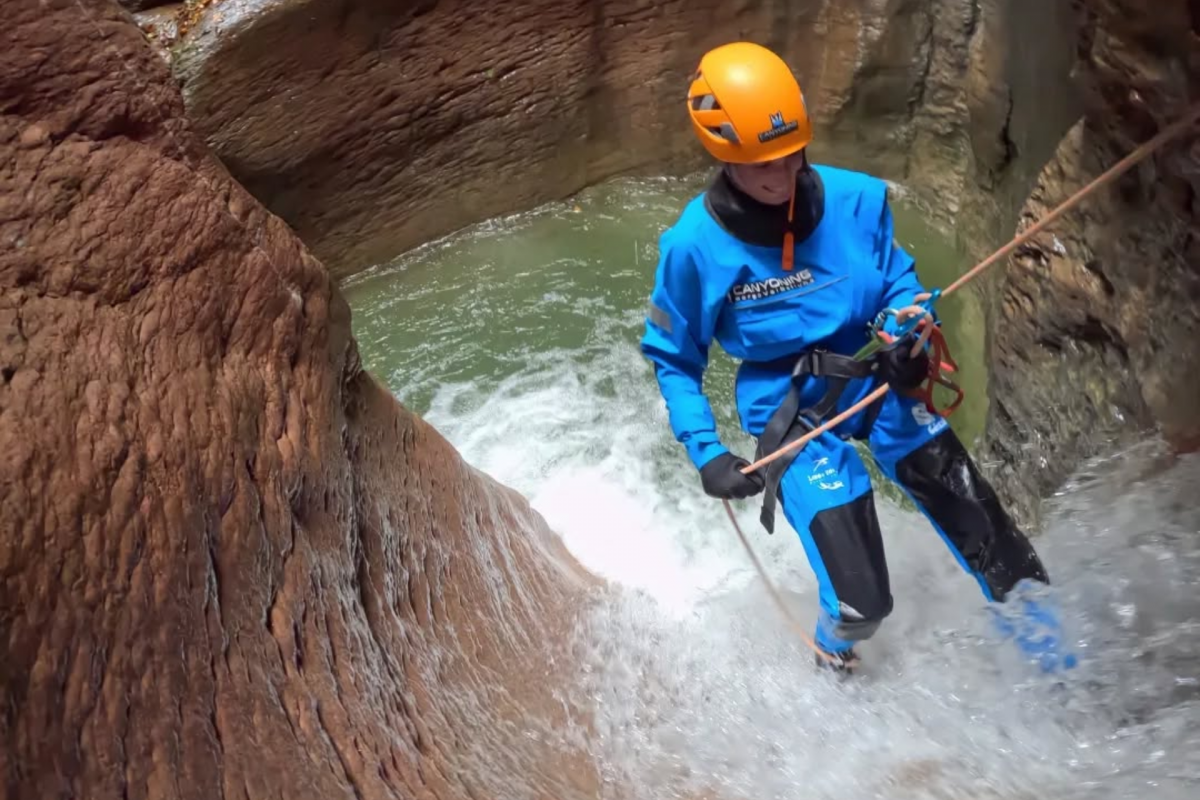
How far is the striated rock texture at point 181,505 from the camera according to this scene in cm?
133

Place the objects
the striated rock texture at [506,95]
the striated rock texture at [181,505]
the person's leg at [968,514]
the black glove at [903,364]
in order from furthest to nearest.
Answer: the striated rock texture at [506,95] < the person's leg at [968,514] < the black glove at [903,364] < the striated rock texture at [181,505]

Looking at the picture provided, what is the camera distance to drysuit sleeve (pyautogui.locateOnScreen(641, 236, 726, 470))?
8.21ft

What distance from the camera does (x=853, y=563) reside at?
8.11 feet

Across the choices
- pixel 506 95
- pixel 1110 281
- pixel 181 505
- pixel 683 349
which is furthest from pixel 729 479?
pixel 506 95

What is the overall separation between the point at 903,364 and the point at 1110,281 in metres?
0.80

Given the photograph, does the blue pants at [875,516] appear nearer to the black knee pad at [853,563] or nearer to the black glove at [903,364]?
the black knee pad at [853,563]

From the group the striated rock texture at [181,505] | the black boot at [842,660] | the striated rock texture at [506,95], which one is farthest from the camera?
the striated rock texture at [506,95]

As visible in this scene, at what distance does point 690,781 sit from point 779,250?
4.62 ft

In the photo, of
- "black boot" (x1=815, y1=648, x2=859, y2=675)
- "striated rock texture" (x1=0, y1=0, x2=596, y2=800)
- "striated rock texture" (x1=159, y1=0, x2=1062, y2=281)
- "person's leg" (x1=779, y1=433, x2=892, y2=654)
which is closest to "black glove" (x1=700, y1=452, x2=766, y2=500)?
"person's leg" (x1=779, y1=433, x2=892, y2=654)

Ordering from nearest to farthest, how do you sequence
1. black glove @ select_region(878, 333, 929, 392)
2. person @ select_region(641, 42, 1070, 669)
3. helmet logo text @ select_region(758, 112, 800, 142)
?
helmet logo text @ select_region(758, 112, 800, 142), person @ select_region(641, 42, 1070, 669), black glove @ select_region(878, 333, 929, 392)

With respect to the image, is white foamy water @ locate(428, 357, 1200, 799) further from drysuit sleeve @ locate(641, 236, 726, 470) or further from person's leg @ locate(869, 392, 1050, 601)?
drysuit sleeve @ locate(641, 236, 726, 470)

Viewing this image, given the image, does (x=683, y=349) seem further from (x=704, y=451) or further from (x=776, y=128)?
(x=776, y=128)

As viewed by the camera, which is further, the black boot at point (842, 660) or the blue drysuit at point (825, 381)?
the black boot at point (842, 660)

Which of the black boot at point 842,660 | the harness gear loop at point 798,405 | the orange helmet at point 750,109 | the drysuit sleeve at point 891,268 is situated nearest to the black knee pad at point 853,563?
the harness gear loop at point 798,405
